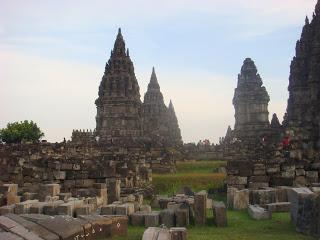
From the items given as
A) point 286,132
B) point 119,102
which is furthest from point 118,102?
point 286,132

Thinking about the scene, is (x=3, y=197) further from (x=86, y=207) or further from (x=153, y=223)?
(x=153, y=223)

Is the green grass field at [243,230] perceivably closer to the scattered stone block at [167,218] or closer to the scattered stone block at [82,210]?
the scattered stone block at [167,218]

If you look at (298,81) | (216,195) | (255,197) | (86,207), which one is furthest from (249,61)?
(86,207)

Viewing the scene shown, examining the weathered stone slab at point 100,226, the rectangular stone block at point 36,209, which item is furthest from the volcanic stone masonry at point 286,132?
the rectangular stone block at point 36,209

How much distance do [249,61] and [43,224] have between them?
5386 centimetres

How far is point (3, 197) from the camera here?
14617mm

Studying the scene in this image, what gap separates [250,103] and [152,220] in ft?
160

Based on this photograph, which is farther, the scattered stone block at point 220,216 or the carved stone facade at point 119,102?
the carved stone facade at point 119,102

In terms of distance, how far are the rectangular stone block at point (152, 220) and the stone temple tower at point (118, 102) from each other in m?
39.5

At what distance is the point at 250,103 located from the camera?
5866 centimetres

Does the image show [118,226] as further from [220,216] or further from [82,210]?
[220,216]

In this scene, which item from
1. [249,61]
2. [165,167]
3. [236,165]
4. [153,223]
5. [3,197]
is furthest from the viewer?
[249,61]

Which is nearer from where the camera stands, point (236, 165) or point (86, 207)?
point (86, 207)

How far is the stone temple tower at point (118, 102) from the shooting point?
52.1m
